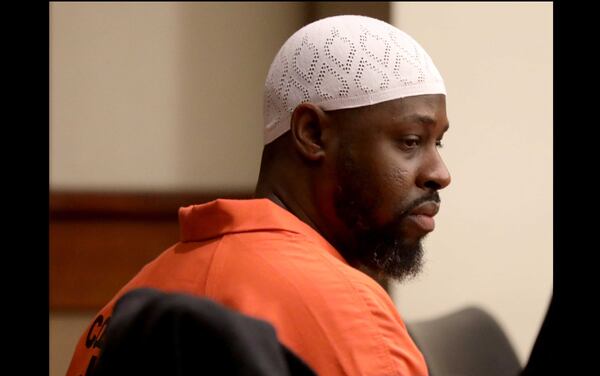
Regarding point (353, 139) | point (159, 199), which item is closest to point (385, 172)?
point (353, 139)

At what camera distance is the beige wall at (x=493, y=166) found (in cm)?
306

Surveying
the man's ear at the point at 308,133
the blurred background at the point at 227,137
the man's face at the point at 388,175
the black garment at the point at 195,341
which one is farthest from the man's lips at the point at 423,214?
the blurred background at the point at 227,137

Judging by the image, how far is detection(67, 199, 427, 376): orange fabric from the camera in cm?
123

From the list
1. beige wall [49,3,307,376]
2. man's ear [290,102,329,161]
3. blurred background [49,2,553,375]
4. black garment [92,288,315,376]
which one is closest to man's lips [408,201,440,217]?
man's ear [290,102,329,161]

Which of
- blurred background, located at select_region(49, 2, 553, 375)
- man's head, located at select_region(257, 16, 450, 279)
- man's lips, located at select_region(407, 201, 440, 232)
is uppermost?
man's head, located at select_region(257, 16, 450, 279)

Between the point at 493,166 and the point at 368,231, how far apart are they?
1572 millimetres

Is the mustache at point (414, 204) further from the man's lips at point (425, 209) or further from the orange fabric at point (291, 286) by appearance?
the orange fabric at point (291, 286)

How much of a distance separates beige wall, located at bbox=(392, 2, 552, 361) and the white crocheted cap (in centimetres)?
149

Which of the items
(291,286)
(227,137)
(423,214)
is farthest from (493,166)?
(291,286)

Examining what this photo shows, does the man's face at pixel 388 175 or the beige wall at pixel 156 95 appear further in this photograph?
the beige wall at pixel 156 95

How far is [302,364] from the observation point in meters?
0.79

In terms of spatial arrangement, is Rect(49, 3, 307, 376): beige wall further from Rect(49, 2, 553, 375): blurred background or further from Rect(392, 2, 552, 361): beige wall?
Rect(392, 2, 552, 361): beige wall

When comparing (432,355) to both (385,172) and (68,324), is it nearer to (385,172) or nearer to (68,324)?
(385,172)

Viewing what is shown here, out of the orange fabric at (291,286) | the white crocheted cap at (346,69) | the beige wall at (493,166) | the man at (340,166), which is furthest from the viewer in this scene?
the beige wall at (493,166)
